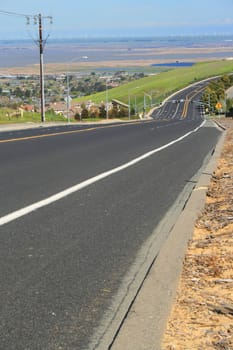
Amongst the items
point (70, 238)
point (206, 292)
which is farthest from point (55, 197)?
point (206, 292)

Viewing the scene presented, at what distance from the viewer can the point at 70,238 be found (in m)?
7.65

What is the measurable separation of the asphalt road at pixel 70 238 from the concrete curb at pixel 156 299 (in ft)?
0.85

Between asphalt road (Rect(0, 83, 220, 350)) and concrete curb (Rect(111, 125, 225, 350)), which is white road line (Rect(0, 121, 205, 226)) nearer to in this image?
asphalt road (Rect(0, 83, 220, 350))

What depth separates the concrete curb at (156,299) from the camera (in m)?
4.56

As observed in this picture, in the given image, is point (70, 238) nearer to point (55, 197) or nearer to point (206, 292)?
point (206, 292)

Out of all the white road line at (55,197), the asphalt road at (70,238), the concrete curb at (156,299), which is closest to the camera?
the concrete curb at (156,299)

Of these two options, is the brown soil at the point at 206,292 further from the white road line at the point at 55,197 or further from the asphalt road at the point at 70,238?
the white road line at the point at 55,197

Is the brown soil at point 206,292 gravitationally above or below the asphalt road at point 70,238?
below

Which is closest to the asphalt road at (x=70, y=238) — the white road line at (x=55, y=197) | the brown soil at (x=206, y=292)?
the white road line at (x=55, y=197)

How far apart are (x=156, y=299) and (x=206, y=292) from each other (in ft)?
1.72

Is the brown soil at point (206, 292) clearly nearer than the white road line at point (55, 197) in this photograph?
Yes

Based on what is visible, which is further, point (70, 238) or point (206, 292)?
point (70, 238)

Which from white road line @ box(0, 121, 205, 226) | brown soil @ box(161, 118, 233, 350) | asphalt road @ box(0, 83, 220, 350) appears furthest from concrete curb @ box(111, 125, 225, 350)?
white road line @ box(0, 121, 205, 226)

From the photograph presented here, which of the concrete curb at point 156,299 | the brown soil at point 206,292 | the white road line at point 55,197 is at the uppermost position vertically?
the white road line at point 55,197
